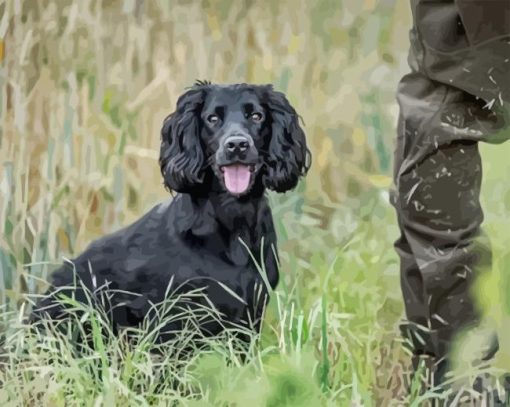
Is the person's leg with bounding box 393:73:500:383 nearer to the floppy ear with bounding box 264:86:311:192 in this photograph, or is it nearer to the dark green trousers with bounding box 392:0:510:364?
the dark green trousers with bounding box 392:0:510:364

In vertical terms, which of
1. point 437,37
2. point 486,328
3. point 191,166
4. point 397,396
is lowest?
point 397,396

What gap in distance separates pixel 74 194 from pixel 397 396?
1.27m

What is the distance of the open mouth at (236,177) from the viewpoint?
3123 mm

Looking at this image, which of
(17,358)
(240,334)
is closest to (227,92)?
(240,334)

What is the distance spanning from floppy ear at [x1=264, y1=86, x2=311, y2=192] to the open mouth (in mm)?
80

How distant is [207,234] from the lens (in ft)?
10.3

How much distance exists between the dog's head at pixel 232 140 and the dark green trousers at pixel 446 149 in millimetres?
463

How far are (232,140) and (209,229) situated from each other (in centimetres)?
24

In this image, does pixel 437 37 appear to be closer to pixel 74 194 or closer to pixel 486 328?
pixel 486 328

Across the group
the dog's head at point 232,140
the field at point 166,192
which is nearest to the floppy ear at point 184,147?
the dog's head at point 232,140

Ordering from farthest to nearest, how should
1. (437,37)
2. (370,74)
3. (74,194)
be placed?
(370,74) → (74,194) → (437,37)

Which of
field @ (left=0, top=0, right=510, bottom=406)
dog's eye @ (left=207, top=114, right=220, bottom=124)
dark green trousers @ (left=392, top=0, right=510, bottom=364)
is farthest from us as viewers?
dog's eye @ (left=207, top=114, right=220, bottom=124)

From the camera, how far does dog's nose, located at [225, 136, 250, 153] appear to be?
10.0ft

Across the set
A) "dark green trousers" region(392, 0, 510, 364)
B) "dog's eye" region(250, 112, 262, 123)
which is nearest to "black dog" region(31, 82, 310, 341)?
"dog's eye" region(250, 112, 262, 123)
